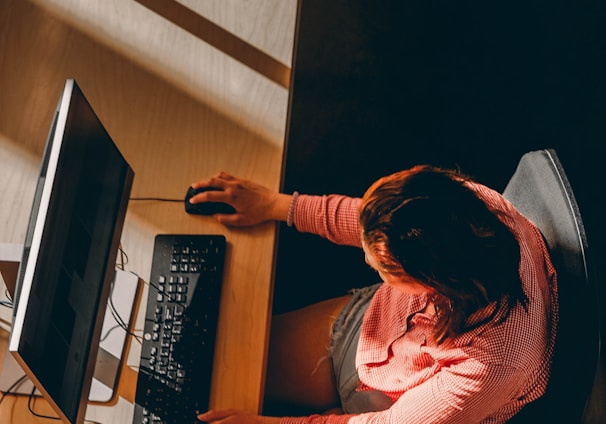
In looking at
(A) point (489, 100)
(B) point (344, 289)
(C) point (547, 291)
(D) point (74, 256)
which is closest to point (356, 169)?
(B) point (344, 289)

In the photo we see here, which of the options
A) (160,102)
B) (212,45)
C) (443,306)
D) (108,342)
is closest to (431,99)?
(212,45)

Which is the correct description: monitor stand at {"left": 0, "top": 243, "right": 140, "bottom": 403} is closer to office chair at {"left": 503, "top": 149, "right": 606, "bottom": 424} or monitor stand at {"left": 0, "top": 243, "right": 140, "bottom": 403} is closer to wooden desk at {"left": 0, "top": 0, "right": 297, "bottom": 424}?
wooden desk at {"left": 0, "top": 0, "right": 297, "bottom": 424}

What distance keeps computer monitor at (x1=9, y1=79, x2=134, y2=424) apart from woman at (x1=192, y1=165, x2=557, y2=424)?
0.23 metres

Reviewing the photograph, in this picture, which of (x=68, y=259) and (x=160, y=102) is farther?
(x=160, y=102)

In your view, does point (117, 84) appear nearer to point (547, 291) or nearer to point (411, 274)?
point (411, 274)

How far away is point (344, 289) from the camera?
6.15ft

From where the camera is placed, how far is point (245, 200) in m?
1.26

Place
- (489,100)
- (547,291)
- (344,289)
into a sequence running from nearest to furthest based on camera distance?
(547,291) < (344,289) < (489,100)

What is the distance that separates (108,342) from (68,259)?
10.8 inches

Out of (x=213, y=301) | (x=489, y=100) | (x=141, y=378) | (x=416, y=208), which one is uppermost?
(x=489, y=100)

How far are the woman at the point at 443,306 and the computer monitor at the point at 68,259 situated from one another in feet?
0.76

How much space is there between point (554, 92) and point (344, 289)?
1.01 meters

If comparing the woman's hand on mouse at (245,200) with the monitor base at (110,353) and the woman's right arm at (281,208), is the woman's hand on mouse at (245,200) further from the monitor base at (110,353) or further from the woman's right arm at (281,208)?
the monitor base at (110,353)

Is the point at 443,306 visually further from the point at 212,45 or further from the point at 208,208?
the point at 212,45
